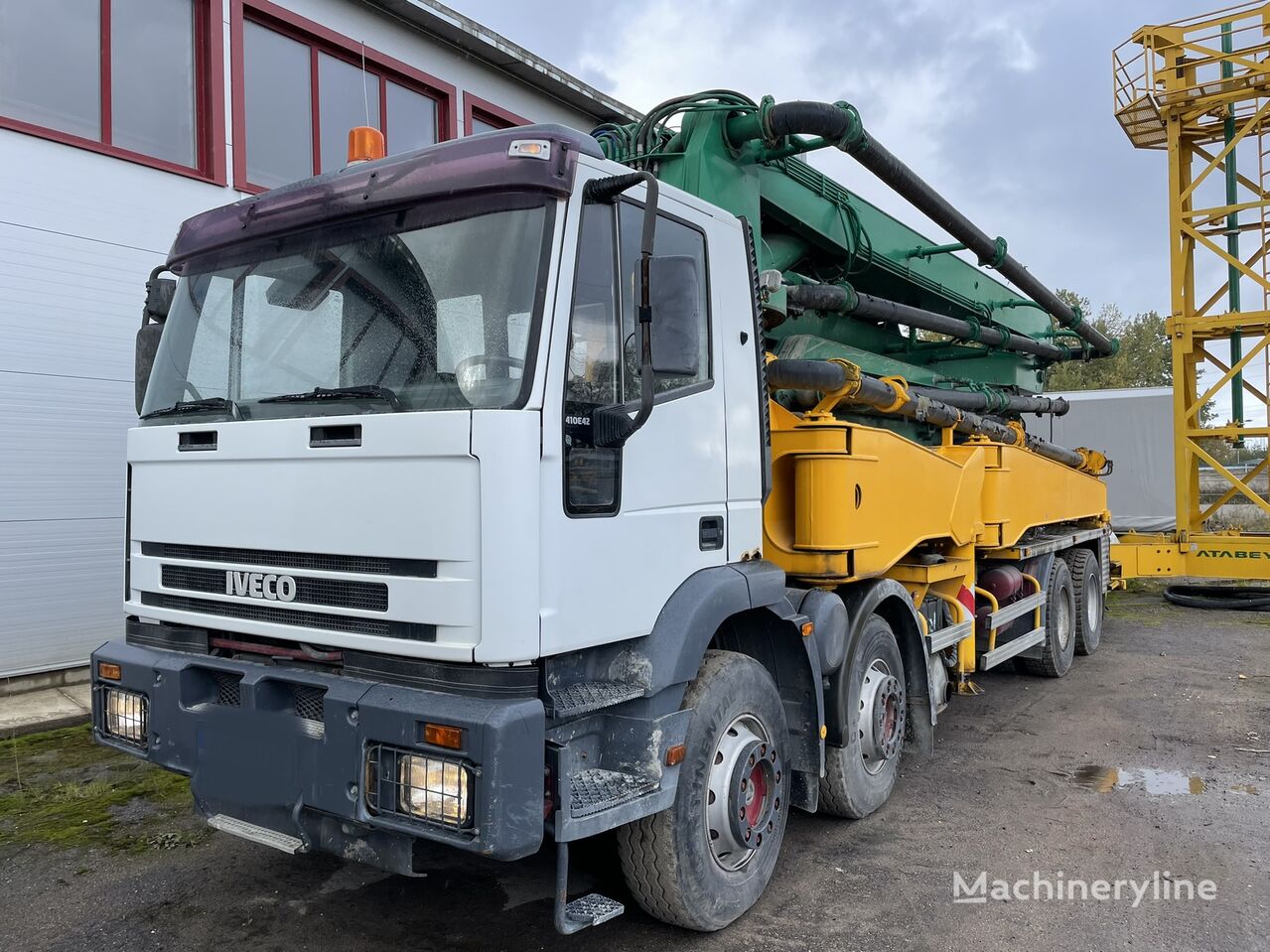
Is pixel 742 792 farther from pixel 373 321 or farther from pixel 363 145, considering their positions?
pixel 363 145

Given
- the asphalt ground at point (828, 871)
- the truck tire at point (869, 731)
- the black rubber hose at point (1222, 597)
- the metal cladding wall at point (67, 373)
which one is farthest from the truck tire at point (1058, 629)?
the metal cladding wall at point (67, 373)

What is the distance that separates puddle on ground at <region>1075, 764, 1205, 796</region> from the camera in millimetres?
5191

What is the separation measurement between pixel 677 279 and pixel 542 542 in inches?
40.6

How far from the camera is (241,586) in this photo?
10.8 feet

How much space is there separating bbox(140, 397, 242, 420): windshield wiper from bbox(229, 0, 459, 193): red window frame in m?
4.80

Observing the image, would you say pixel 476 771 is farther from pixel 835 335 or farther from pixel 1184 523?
pixel 1184 523

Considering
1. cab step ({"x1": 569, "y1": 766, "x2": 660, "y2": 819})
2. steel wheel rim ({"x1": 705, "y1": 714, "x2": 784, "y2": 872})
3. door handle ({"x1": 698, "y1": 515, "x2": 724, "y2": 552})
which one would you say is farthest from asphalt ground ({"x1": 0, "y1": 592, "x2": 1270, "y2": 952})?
door handle ({"x1": 698, "y1": 515, "x2": 724, "y2": 552})

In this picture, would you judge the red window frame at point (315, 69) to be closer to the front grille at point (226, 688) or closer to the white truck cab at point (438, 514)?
the white truck cab at point (438, 514)

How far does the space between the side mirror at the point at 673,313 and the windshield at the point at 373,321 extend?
16.6 inches

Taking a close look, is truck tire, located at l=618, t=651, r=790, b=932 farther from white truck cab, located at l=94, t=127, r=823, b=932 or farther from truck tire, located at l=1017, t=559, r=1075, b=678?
truck tire, located at l=1017, t=559, r=1075, b=678

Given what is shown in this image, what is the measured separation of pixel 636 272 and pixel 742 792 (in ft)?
6.43

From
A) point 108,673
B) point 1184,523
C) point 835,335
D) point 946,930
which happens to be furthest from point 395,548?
point 1184,523

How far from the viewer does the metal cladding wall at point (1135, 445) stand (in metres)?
22.2

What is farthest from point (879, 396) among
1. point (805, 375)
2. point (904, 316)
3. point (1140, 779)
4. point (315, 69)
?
point (315, 69)
